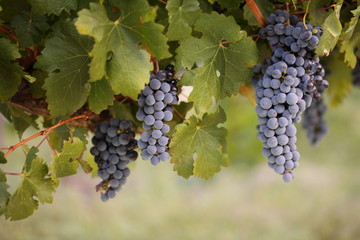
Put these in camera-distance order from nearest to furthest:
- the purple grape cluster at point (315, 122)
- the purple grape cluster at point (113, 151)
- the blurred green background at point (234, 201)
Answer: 1. the purple grape cluster at point (113, 151)
2. the purple grape cluster at point (315, 122)
3. the blurred green background at point (234, 201)

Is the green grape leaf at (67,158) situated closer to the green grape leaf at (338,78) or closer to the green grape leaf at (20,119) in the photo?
the green grape leaf at (20,119)

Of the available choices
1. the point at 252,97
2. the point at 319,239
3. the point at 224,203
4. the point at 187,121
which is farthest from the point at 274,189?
the point at 187,121

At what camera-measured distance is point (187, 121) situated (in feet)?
2.55

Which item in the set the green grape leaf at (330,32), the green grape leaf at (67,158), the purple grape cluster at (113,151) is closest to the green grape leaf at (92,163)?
the purple grape cluster at (113,151)

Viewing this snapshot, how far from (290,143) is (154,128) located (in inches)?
9.0

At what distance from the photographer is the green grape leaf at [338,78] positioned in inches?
45.1

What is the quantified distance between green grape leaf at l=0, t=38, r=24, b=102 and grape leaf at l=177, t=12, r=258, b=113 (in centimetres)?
26

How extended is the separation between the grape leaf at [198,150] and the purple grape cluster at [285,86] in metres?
0.10

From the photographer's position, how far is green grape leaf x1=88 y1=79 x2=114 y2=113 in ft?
2.34

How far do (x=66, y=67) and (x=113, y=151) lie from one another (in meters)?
0.21

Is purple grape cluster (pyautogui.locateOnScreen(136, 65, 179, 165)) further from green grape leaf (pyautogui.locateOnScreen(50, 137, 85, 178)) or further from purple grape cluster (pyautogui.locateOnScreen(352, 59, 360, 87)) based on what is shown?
purple grape cluster (pyautogui.locateOnScreen(352, 59, 360, 87))

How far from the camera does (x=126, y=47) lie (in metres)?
0.66

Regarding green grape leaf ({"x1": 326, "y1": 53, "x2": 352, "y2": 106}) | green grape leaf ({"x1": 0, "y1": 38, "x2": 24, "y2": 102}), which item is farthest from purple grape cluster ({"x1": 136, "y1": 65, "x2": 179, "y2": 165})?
green grape leaf ({"x1": 326, "y1": 53, "x2": 352, "y2": 106})

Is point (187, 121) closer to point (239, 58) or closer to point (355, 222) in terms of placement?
point (239, 58)
